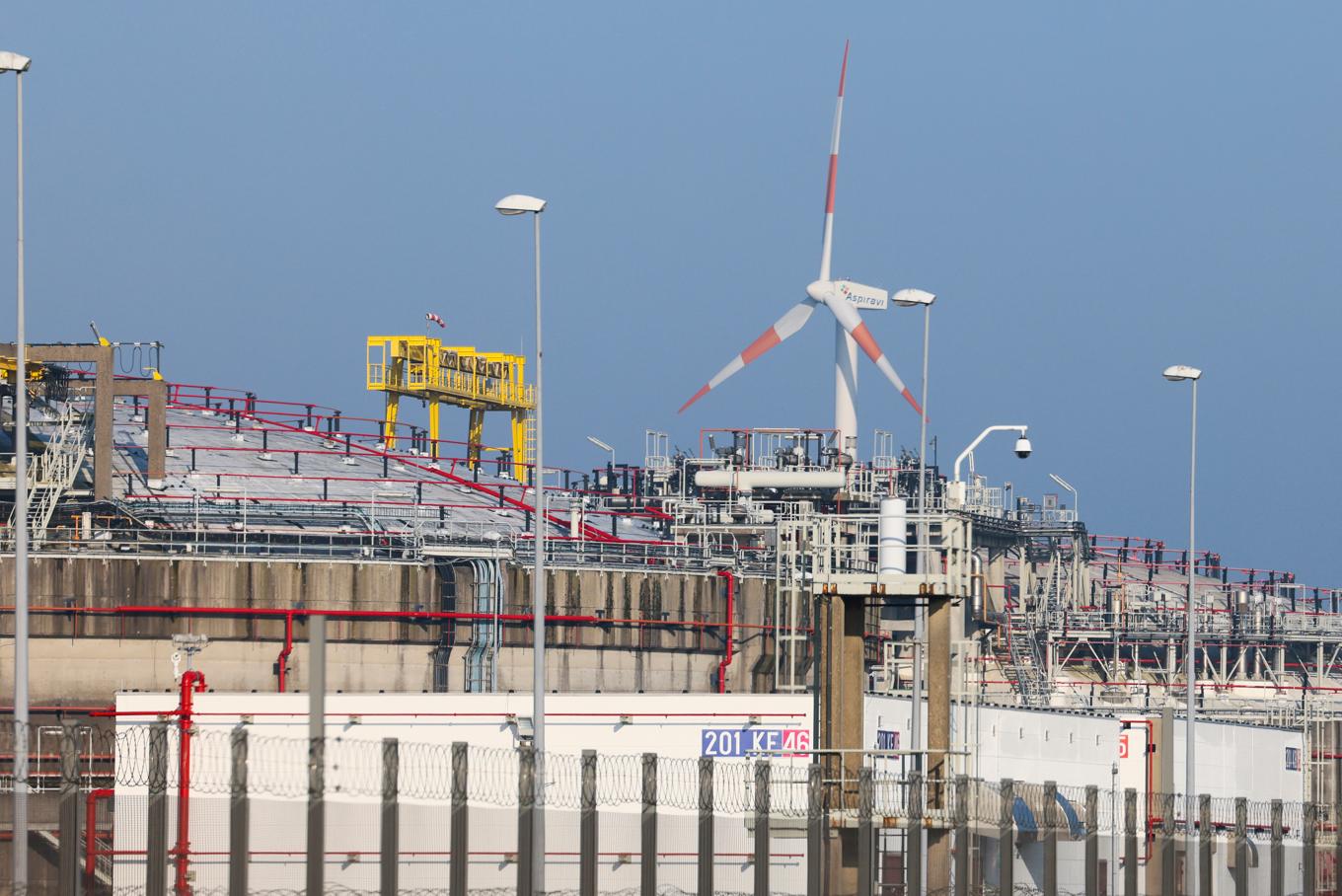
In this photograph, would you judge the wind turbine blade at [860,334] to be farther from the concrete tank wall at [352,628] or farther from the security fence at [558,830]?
the security fence at [558,830]

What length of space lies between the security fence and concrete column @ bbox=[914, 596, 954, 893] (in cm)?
10

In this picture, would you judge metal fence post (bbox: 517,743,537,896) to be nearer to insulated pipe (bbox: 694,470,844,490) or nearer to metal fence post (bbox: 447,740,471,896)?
metal fence post (bbox: 447,740,471,896)

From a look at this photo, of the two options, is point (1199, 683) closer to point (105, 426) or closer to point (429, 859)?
point (105, 426)

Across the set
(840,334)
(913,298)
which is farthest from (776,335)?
(913,298)

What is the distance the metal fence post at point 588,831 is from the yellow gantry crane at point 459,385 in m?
62.4

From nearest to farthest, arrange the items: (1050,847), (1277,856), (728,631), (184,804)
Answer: (184,804) < (1050,847) < (1277,856) < (728,631)

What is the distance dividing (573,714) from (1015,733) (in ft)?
42.4

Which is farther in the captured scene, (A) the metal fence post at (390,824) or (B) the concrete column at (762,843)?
(B) the concrete column at (762,843)

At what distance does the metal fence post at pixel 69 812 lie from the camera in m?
25.3

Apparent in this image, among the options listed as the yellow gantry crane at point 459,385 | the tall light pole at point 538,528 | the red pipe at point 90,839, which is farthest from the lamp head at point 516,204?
the yellow gantry crane at point 459,385

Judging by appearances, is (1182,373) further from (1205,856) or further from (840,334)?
(840,334)

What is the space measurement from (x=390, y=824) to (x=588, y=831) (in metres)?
2.99

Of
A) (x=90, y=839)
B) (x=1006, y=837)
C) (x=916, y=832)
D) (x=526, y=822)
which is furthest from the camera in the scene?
(x=90, y=839)

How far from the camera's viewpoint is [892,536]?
4184 cm
